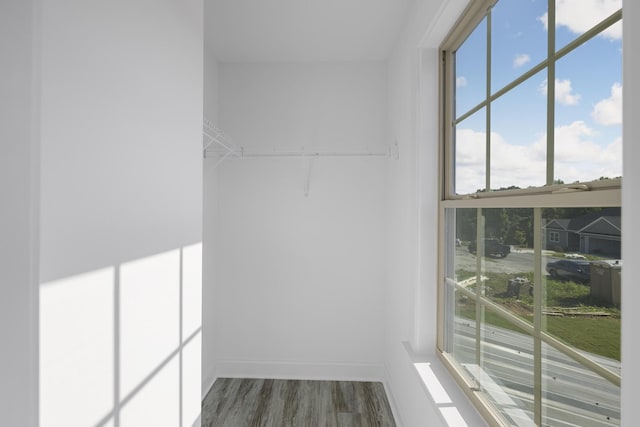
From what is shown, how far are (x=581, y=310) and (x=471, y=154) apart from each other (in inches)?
34.7

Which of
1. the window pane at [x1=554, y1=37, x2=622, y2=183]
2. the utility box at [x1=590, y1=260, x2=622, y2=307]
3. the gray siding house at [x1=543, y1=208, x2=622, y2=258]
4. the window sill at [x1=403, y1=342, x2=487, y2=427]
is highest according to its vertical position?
the window pane at [x1=554, y1=37, x2=622, y2=183]

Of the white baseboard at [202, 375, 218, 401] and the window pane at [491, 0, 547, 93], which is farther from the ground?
the window pane at [491, 0, 547, 93]

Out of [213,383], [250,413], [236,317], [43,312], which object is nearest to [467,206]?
[43,312]

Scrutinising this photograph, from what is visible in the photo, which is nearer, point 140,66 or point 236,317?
point 140,66

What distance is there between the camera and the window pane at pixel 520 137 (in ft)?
3.69

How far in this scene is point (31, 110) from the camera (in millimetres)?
598

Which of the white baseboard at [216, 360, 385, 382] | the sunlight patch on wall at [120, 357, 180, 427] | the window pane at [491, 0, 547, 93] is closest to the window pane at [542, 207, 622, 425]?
the window pane at [491, 0, 547, 93]

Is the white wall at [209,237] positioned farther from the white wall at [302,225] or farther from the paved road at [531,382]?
the paved road at [531,382]

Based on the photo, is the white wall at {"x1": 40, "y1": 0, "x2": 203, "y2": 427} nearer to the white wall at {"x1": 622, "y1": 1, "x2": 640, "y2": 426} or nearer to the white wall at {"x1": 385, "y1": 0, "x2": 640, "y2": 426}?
the white wall at {"x1": 622, "y1": 1, "x2": 640, "y2": 426}

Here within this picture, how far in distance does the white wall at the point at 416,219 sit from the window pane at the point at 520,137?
0.58m

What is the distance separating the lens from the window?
861mm

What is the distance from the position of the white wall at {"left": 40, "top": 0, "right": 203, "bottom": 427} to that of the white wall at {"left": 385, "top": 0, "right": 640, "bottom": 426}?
1104mm

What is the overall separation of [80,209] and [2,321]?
0.22 metres

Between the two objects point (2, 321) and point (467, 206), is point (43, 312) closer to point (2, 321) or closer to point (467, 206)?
point (2, 321)
